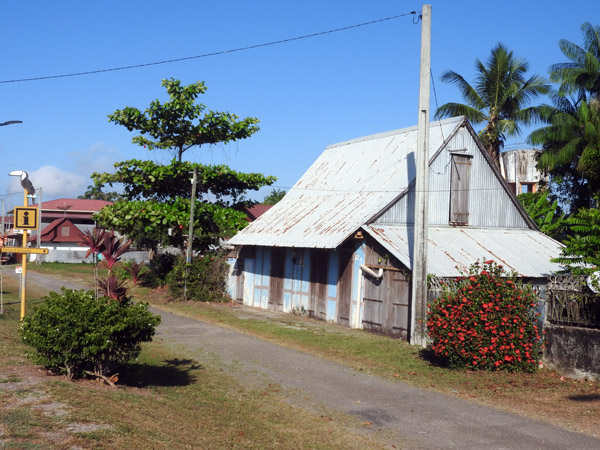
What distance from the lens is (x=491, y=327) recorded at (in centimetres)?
1294

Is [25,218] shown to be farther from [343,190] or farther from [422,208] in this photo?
[343,190]

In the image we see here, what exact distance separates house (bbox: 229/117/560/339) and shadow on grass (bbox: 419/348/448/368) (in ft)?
3.99

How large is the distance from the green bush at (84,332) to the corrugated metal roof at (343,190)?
9.94 meters

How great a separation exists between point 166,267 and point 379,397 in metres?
22.6

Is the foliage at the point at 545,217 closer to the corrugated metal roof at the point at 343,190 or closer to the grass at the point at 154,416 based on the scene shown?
the corrugated metal roof at the point at 343,190

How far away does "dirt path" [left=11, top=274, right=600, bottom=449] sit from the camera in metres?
8.47

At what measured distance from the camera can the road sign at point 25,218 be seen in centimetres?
1510

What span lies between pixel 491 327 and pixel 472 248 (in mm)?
7576

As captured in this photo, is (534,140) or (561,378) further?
(534,140)

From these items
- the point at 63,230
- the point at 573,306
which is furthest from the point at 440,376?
the point at 63,230

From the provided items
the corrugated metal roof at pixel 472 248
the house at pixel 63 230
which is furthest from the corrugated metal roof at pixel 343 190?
the house at pixel 63 230

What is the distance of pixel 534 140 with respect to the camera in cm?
3278

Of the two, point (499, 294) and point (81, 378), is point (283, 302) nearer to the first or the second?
point (499, 294)

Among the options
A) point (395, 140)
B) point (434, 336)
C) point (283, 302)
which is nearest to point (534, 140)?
point (395, 140)
